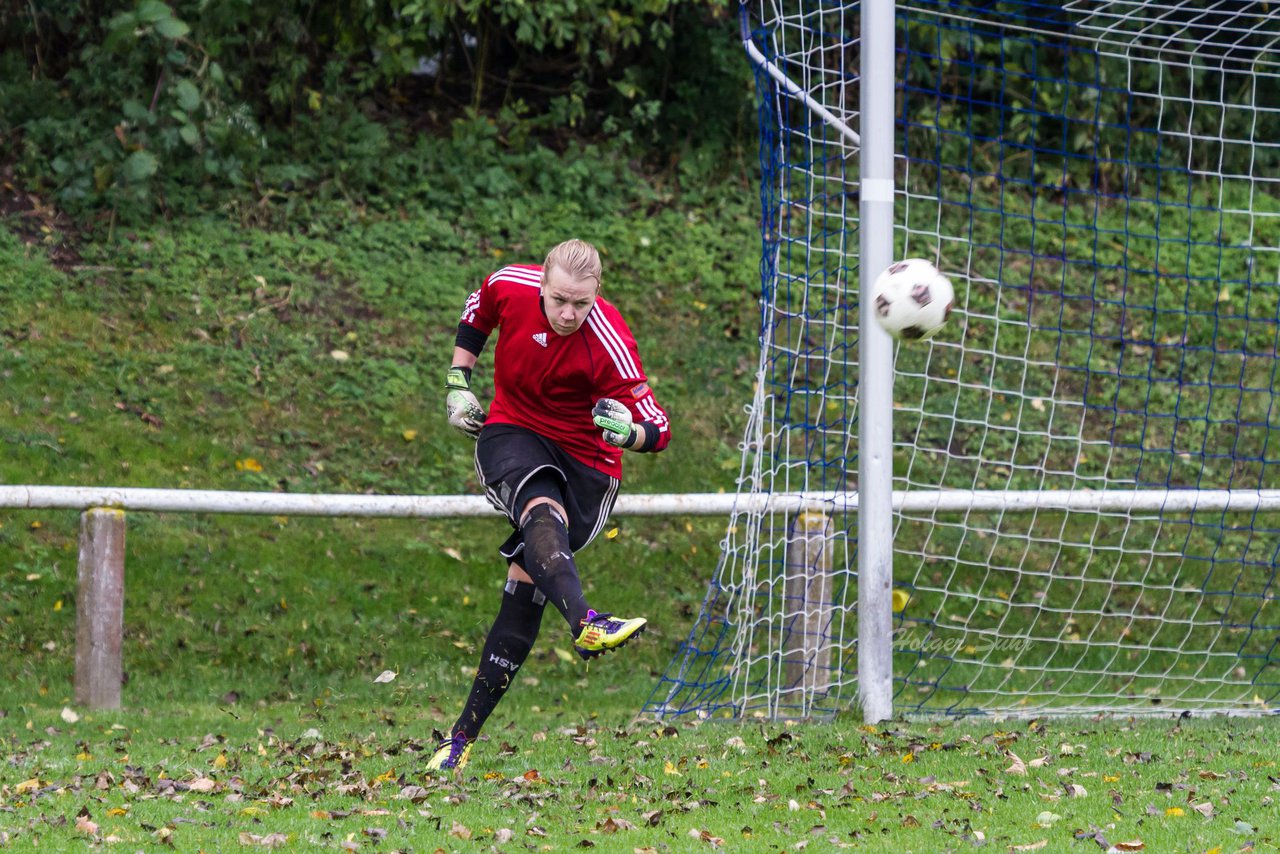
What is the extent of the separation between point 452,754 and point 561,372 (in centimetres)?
147

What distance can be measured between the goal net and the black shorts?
1282 millimetres

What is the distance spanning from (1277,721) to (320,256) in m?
7.22

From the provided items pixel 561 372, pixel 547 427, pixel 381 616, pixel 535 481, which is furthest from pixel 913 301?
pixel 381 616

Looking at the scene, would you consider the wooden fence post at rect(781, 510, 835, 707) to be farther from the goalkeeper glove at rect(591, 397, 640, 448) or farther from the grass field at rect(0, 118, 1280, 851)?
the goalkeeper glove at rect(591, 397, 640, 448)

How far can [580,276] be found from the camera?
16.8 ft

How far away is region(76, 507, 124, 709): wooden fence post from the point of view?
21.7 ft

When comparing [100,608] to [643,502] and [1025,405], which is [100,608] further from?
[1025,405]

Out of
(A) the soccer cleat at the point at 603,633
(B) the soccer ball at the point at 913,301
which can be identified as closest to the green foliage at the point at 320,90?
(B) the soccer ball at the point at 913,301

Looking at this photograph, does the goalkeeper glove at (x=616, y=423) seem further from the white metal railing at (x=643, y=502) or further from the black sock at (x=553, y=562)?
the white metal railing at (x=643, y=502)

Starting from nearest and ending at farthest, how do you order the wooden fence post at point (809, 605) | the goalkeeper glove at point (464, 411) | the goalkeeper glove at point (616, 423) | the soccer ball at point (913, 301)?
the goalkeeper glove at point (616, 423), the soccer ball at point (913, 301), the goalkeeper glove at point (464, 411), the wooden fence post at point (809, 605)

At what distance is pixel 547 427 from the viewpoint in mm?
5441

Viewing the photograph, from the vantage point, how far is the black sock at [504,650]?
5.46m

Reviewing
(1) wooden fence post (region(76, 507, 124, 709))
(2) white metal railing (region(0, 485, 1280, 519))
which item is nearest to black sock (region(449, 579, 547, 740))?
(2) white metal railing (region(0, 485, 1280, 519))

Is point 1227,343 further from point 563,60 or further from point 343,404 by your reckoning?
point 343,404
